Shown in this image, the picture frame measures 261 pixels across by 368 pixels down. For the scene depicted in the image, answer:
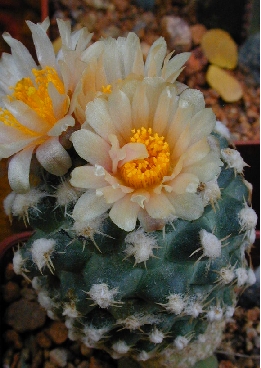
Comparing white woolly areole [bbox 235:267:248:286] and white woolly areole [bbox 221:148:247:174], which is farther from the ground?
white woolly areole [bbox 221:148:247:174]

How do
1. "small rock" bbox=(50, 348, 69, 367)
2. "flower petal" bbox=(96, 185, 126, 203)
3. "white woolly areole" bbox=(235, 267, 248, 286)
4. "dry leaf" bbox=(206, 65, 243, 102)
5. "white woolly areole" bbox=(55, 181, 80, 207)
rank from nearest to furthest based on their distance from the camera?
"flower petal" bbox=(96, 185, 126, 203) → "white woolly areole" bbox=(55, 181, 80, 207) → "white woolly areole" bbox=(235, 267, 248, 286) → "small rock" bbox=(50, 348, 69, 367) → "dry leaf" bbox=(206, 65, 243, 102)

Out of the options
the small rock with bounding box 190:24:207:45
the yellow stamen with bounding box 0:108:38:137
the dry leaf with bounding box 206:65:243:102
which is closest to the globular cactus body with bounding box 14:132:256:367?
the yellow stamen with bounding box 0:108:38:137

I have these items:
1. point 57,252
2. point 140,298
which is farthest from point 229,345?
point 57,252

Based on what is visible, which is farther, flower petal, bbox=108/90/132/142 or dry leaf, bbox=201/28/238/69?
dry leaf, bbox=201/28/238/69

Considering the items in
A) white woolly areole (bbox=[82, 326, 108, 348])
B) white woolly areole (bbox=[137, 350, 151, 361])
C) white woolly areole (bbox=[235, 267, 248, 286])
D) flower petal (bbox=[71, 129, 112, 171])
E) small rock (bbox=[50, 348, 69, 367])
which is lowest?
small rock (bbox=[50, 348, 69, 367])

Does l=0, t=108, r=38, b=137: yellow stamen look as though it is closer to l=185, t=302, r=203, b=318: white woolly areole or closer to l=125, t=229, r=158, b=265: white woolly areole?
l=125, t=229, r=158, b=265: white woolly areole

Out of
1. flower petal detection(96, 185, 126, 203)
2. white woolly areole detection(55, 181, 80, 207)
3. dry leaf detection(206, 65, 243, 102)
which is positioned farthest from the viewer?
dry leaf detection(206, 65, 243, 102)
